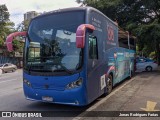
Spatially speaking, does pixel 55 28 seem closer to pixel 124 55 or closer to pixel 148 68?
pixel 124 55

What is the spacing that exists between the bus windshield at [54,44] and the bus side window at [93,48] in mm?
567

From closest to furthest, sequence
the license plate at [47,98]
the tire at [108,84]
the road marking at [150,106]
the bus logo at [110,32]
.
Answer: the license plate at [47,98], the road marking at [150,106], the tire at [108,84], the bus logo at [110,32]

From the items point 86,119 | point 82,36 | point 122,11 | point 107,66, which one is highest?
point 122,11

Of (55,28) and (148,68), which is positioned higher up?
(55,28)

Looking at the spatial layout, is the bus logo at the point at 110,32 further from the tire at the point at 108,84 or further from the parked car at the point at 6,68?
the parked car at the point at 6,68

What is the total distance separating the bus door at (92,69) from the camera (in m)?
8.05

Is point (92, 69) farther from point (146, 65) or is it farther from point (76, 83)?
point (146, 65)

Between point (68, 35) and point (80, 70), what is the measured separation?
3.68ft

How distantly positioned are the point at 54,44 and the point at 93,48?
1.27 meters

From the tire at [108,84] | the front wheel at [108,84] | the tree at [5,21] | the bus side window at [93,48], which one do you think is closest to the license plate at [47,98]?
the bus side window at [93,48]

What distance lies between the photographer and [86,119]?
7.20 metres

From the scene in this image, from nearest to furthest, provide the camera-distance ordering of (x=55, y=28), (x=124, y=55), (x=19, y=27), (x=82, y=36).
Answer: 1. (x=82, y=36)
2. (x=55, y=28)
3. (x=124, y=55)
4. (x=19, y=27)

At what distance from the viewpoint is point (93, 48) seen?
8531mm

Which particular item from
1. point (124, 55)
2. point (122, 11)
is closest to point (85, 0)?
point (122, 11)
